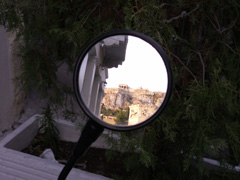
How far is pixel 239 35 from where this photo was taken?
63.9 inches

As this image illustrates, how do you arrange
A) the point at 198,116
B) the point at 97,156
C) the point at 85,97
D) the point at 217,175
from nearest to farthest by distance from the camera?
the point at 85,97 < the point at 198,116 < the point at 217,175 < the point at 97,156

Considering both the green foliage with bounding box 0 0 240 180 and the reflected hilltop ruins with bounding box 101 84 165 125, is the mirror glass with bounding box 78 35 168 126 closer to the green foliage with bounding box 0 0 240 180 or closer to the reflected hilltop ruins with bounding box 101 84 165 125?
the reflected hilltop ruins with bounding box 101 84 165 125

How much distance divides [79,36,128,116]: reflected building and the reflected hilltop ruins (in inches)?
1.3

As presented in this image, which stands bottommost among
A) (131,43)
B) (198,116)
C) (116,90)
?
(198,116)

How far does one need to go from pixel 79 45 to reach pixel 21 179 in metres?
0.86

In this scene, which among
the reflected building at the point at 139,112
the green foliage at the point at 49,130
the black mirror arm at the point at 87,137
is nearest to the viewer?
the black mirror arm at the point at 87,137

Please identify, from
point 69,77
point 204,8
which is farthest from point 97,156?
point 204,8

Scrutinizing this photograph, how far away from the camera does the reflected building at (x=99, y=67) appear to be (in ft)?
2.76

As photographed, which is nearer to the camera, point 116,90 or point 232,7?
point 116,90

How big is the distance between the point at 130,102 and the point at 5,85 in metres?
1.74

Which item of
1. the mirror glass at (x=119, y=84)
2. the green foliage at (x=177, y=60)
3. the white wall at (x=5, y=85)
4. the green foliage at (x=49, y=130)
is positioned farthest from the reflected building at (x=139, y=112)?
the white wall at (x=5, y=85)

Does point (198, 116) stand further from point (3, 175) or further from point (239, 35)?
point (3, 175)

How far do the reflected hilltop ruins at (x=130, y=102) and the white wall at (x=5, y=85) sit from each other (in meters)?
1.64

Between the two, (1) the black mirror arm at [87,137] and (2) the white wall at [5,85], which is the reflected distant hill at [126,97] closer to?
(1) the black mirror arm at [87,137]
